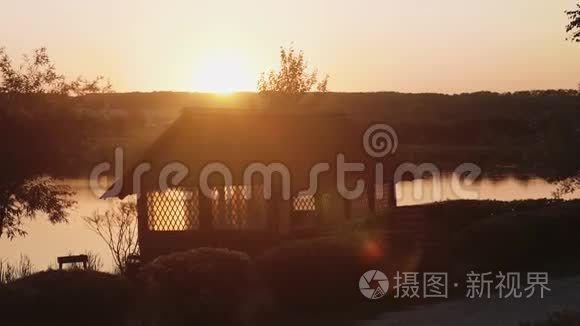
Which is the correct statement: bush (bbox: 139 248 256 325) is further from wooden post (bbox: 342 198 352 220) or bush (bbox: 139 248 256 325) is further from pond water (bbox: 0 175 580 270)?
pond water (bbox: 0 175 580 270)

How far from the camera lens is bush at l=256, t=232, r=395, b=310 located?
17078 millimetres

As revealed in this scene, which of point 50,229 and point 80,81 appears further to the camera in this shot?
point 50,229

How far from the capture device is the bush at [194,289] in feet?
47.9

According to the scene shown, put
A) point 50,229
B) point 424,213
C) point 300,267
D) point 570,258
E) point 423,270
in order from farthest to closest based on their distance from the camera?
point 50,229, point 424,213, point 570,258, point 423,270, point 300,267

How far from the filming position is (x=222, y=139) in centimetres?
2661

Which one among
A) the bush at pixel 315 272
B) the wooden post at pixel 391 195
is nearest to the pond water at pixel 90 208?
the wooden post at pixel 391 195

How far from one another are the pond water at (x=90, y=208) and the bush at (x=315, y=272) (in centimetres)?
1434

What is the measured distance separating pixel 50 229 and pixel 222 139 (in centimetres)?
2329

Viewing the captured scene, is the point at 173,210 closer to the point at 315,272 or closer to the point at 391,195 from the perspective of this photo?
the point at 391,195

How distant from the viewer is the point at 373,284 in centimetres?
1825

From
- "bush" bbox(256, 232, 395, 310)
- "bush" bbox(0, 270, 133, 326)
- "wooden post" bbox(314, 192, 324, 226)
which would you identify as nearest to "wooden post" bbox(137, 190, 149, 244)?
"wooden post" bbox(314, 192, 324, 226)

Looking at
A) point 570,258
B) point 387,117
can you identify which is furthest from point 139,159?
point 387,117

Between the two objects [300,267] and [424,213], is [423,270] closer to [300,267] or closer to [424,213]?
[300,267]

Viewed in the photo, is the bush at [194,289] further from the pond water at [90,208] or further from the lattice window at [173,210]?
the pond water at [90,208]
